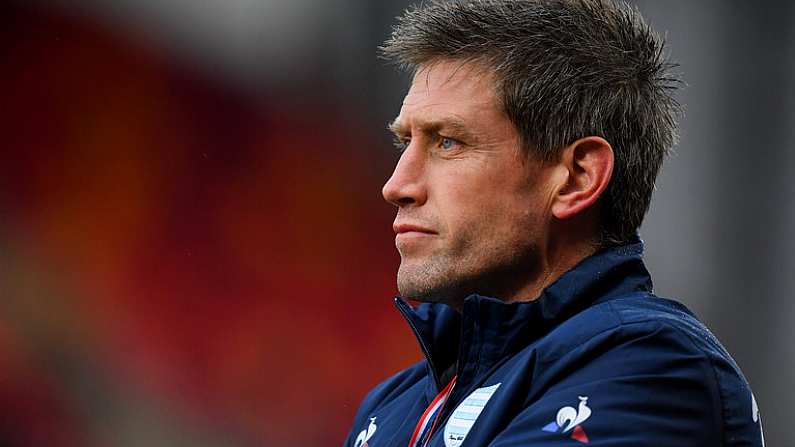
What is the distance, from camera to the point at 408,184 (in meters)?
1.52

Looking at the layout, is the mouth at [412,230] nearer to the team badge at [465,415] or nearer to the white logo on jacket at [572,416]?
the team badge at [465,415]

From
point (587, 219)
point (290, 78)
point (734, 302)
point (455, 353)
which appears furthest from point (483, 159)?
point (734, 302)

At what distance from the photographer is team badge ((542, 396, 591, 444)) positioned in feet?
3.90

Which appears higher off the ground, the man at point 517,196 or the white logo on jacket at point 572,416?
the man at point 517,196

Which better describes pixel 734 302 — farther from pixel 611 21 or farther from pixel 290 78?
pixel 611 21

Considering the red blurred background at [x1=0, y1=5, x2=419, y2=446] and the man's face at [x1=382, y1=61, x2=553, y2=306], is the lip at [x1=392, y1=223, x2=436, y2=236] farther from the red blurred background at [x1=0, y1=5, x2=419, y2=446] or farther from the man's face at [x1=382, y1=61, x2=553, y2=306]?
the red blurred background at [x1=0, y1=5, x2=419, y2=446]

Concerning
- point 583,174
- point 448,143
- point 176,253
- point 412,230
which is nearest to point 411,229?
point 412,230

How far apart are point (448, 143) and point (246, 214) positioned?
1.91 m

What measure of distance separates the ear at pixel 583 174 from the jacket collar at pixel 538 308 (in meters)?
0.08

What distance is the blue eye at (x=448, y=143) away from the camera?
60.1 inches

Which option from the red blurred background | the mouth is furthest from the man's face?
the red blurred background

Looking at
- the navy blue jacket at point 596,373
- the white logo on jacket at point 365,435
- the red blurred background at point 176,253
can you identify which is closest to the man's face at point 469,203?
the navy blue jacket at point 596,373

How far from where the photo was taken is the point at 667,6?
3.77 metres

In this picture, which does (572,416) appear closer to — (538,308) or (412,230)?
(538,308)
